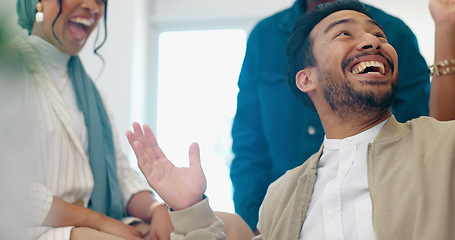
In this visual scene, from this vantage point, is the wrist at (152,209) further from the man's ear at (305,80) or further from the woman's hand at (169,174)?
the man's ear at (305,80)

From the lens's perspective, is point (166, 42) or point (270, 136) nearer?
point (270, 136)

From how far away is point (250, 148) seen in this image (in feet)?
5.73

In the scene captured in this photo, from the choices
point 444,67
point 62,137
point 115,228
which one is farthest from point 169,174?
point 444,67

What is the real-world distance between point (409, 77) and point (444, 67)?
32 centimetres

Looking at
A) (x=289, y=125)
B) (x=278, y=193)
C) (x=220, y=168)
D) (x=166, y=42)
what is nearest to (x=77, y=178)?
(x=278, y=193)

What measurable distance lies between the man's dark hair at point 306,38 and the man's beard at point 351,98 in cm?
13

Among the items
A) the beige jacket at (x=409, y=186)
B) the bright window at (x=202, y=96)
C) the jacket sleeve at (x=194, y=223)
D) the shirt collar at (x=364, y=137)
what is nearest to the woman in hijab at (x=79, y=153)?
the jacket sleeve at (x=194, y=223)

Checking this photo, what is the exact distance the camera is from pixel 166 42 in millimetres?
4316

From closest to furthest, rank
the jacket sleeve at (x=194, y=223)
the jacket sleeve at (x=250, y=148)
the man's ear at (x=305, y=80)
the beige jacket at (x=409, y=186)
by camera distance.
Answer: the beige jacket at (x=409, y=186)
the jacket sleeve at (x=194, y=223)
the man's ear at (x=305, y=80)
the jacket sleeve at (x=250, y=148)

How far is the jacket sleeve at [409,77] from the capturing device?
5.00 feet

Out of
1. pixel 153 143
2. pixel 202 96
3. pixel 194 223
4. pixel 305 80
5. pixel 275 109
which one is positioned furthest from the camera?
pixel 202 96

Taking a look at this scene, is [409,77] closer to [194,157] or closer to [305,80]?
[305,80]

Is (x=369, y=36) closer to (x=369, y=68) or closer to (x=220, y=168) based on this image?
(x=369, y=68)

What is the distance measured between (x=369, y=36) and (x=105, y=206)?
95cm
